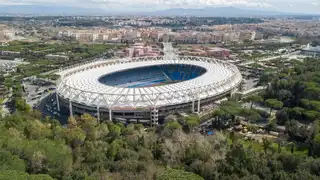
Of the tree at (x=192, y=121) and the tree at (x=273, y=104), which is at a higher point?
the tree at (x=273, y=104)

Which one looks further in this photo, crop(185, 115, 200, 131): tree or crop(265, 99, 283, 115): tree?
crop(265, 99, 283, 115): tree

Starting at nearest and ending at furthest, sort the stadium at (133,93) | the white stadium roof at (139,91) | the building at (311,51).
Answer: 1. the stadium at (133,93)
2. the white stadium roof at (139,91)
3. the building at (311,51)

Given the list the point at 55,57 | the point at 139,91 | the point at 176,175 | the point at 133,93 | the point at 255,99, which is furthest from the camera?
the point at 55,57

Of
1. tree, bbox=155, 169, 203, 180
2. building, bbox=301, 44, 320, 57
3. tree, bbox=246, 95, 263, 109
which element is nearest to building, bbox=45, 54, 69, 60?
tree, bbox=246, 95, 263, 109

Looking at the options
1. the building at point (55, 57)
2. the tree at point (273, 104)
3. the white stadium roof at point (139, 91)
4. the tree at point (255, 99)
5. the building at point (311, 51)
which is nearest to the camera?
the white stadium roof at point (139, 91)

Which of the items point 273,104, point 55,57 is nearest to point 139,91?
point 273,104

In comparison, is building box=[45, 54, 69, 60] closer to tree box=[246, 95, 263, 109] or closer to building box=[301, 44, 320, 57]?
tree box=[246, 95, 263, 109]

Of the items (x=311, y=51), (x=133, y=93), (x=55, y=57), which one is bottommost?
(x=55, y=57)

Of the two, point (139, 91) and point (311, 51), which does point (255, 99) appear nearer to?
point (139, 91)

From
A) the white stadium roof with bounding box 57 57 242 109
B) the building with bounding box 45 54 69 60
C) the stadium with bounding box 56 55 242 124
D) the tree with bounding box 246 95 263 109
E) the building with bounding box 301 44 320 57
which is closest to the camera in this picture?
the stadium with bounding box 56 55 242 124

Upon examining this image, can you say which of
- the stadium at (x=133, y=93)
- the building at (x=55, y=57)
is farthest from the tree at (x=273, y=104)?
the building at (x=55, y=57)

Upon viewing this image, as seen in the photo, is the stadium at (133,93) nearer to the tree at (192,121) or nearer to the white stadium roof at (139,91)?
the white stadium roof at (139,91)
